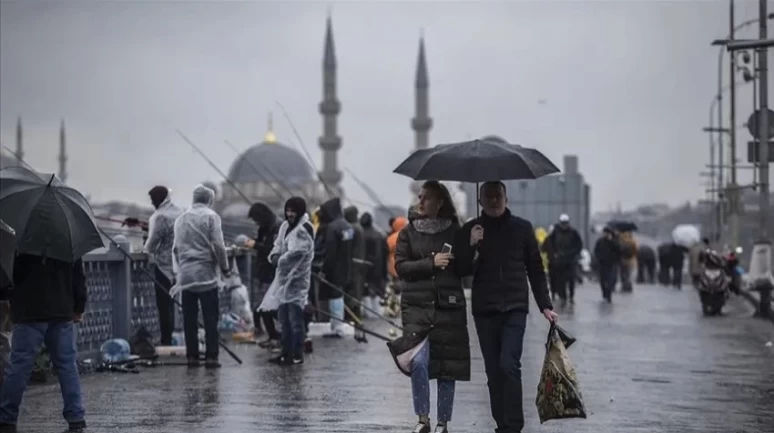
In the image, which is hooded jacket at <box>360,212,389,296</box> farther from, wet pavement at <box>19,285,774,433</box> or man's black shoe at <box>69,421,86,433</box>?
man's black shoe at <box>69,421,86,433</box>

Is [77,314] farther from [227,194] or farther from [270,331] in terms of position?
[227,194]

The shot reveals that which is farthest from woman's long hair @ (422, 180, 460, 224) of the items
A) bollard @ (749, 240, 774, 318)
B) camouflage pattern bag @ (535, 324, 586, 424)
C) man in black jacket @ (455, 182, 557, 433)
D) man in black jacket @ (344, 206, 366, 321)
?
bollard @ (749, 240, 774, 318)

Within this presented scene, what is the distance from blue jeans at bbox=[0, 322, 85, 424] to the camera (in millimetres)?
10406

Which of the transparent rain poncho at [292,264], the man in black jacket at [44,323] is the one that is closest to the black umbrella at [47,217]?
the man in black jacket at [44,323]

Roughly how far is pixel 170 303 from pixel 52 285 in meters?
6.38

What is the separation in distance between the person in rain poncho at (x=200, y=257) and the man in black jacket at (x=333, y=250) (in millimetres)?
3149

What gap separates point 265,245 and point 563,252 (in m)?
12.6

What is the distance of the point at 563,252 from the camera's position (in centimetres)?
2919

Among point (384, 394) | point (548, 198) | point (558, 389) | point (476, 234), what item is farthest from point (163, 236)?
point (548, 198)

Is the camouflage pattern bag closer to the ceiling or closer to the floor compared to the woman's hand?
closer to the floor

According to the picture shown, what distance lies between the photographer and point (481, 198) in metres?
10.1

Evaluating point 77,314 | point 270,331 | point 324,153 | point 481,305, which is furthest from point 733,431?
point 324,153

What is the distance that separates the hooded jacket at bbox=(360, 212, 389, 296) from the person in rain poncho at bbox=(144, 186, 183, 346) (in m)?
7.07

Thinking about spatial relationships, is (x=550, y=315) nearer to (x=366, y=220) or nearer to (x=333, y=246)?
(x=333, y=246)
